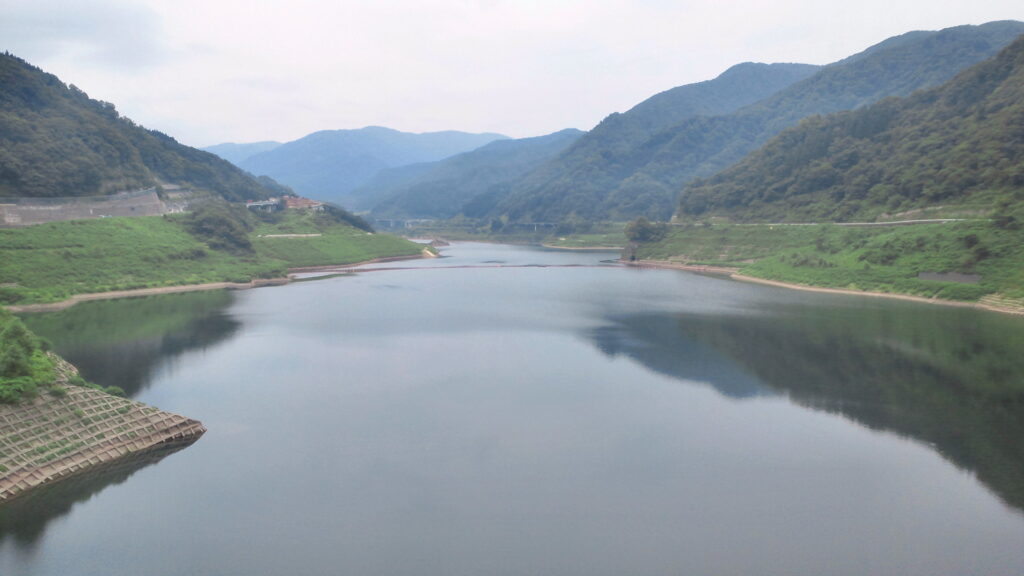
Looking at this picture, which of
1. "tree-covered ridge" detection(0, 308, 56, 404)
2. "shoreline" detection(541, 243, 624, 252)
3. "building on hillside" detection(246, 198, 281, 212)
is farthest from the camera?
"shoreline" detection(541, 243, 624, 252)

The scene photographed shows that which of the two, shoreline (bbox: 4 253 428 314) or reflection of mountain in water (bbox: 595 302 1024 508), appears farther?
shoreline (bbox: 4 253 428 314)

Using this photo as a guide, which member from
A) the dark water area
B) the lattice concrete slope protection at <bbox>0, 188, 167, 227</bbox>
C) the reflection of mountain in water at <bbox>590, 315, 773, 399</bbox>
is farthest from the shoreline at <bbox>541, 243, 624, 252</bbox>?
the dark water area

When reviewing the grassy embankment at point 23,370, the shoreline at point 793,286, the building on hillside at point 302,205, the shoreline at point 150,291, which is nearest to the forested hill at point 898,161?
the shoreline at point 793,286

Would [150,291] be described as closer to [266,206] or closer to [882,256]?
[266,206]

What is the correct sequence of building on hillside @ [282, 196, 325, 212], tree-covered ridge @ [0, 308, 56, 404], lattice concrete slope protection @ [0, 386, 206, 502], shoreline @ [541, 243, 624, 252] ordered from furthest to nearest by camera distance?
shoreline @ [541, 243, 624, 252] → building on hillside @ [282, 196, 325, 212] → tree-covered ridge @ [0, 308, 56, 404] → lattice concrete slope protection @ [0, 386, 206, 502]

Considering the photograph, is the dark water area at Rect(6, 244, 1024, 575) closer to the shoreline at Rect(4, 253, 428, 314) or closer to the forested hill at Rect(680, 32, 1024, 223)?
the shoreline at Rect(4, 253, 428, 314)

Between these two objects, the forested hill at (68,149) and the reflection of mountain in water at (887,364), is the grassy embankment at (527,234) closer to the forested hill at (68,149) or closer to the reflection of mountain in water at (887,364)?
the forested hill at (68,149)

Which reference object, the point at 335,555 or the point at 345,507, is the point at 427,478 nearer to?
the point at 345,507
